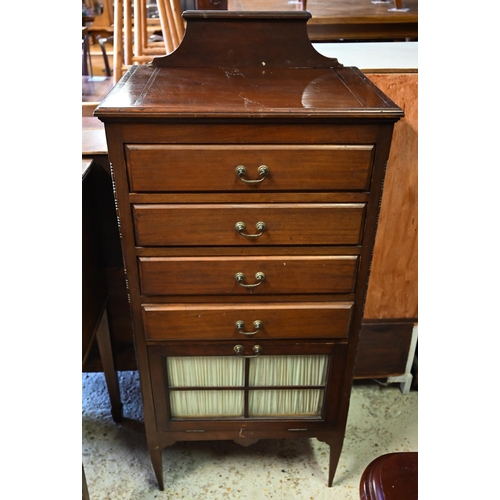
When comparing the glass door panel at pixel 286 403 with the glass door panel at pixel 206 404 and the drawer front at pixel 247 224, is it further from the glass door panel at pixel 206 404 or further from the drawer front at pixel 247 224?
the drawer front at pixel 247 224

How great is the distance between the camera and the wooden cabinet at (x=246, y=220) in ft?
3.17

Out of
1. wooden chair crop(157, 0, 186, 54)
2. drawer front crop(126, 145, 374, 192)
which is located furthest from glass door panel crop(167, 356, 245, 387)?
wooden chair crop(157, 0, 186, 54)

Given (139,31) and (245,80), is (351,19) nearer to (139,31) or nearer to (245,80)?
(245,80)

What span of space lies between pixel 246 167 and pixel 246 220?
0.37ft

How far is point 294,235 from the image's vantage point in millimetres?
1063

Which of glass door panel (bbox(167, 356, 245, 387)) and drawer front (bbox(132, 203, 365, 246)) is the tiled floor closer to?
glass door panel (bbox(167, 356, 245, 387))

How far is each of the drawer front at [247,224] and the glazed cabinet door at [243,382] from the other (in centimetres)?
28

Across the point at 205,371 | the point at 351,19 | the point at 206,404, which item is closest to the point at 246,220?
the point at 205,371

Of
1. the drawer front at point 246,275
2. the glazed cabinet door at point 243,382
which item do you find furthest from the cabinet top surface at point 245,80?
the glazed cabinet door at point 243,382

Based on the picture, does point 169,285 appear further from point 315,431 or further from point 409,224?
point 409,224

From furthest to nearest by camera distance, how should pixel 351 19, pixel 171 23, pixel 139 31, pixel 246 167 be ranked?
pixel 139 31 < pixel 171 23 < pixel 351 19 < pixel 246 167

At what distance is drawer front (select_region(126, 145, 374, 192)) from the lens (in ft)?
3.20

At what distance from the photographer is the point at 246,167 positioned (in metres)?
0.99

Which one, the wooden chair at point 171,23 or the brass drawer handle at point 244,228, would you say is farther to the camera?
the wooden chair at point 171,23
